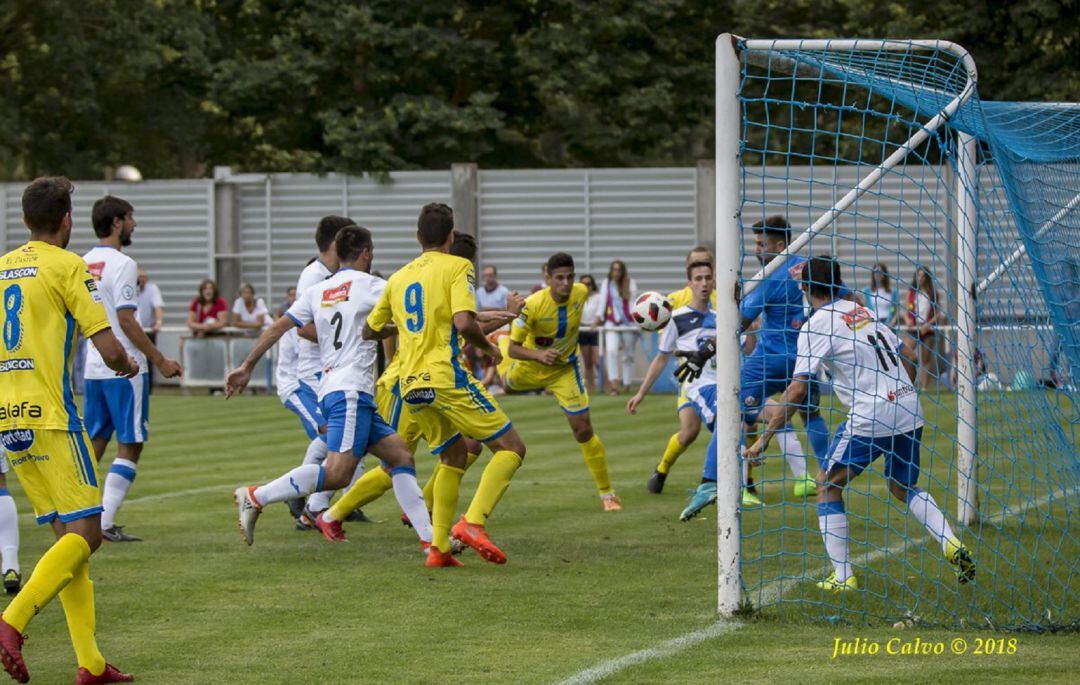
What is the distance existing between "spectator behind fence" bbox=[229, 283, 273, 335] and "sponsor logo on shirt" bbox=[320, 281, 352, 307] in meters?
17.5

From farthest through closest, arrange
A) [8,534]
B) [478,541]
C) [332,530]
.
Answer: [332,530], [478,541], [8,534]

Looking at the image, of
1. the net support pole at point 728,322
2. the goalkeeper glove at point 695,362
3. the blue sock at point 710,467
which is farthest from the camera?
the goalkeeper glove at point 695,362

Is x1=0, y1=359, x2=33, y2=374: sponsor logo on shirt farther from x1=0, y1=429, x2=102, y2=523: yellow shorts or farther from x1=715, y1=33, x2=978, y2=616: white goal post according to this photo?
x1=715, y1=33, x2=978, y2=616: white goal post

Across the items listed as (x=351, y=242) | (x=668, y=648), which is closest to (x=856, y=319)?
(x=668, y=648)

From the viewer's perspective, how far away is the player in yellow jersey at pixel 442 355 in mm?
9266

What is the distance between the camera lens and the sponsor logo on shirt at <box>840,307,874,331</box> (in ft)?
27.8

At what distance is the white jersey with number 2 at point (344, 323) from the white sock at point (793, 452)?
3340 millimetres

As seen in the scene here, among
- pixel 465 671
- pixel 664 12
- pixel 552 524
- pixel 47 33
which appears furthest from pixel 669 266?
pixel 465 671

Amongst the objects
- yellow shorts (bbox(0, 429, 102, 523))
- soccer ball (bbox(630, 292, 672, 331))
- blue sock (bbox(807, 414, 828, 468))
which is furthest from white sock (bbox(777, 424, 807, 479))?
yellow shorts (bbox(0, 429, 102, 523))

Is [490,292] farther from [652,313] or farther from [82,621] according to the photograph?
[82,621]

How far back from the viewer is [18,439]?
6633 millimetres

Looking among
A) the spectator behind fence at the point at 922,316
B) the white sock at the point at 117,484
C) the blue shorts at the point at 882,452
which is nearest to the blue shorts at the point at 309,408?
the white sock at the point at 117,484

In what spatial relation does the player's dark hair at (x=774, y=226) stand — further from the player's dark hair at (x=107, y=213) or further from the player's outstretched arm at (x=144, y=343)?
the player's dark hair at (x=107, y=213)

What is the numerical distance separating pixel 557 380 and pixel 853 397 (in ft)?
13.4
